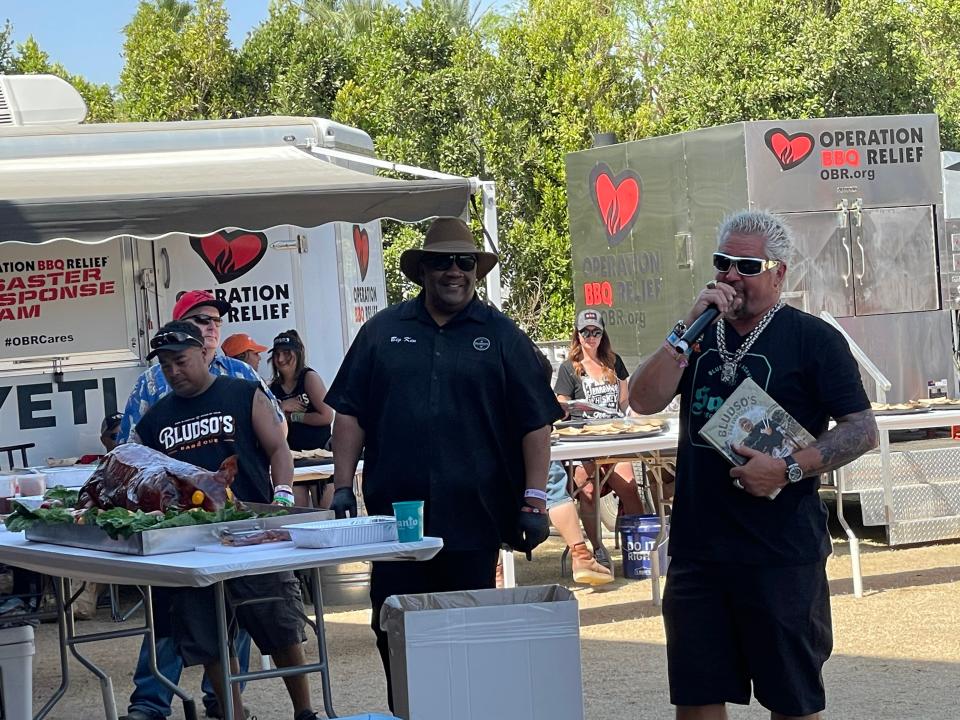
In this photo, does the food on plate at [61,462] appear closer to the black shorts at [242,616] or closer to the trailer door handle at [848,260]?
the black shorts at [242,616]

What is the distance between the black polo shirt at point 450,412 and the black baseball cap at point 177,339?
69cm

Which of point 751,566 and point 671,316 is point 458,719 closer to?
point 751,566

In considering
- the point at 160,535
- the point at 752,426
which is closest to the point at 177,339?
the point at 160,535

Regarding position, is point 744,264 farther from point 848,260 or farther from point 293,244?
A: point 848,260

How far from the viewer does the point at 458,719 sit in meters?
3.82

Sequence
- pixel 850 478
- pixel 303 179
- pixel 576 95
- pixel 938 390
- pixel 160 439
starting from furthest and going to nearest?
1. pixel 576 95
2. pixel 938 390
3. pixel 850 478
4. pixel 303 179
5. pixel 160 439

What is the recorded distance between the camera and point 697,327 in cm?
390

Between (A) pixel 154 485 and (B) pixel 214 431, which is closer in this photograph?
(A) pixel 154 485

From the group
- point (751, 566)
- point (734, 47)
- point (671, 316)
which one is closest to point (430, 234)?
point (751, 566)

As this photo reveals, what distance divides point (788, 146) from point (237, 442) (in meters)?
6.78

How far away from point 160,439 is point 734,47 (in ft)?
76.3

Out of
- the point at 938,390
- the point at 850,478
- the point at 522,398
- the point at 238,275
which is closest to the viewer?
the point at 522,398

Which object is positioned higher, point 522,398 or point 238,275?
point 238,275

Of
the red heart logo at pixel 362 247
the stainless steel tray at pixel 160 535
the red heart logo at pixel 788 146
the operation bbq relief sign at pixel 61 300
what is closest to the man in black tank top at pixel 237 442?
the stainless steel tray at pixel 160 535
